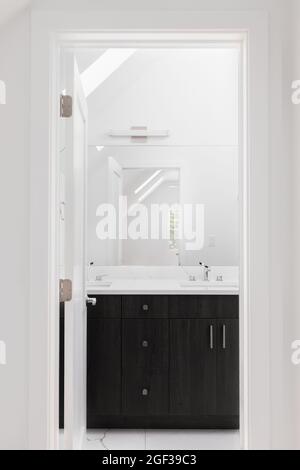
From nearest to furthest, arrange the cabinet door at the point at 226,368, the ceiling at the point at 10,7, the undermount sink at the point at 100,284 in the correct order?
the ceiling at the point at 10,7 < the cabinet door at the point at 226,368 < the undermount sink at the point at 100,284

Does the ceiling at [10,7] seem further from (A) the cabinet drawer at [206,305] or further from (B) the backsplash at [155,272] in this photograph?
(B) the backsplash at [155,272]

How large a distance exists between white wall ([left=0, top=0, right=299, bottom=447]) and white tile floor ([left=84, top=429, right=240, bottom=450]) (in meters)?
1.26

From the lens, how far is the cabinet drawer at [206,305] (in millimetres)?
2855

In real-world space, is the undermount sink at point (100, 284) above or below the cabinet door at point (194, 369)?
above

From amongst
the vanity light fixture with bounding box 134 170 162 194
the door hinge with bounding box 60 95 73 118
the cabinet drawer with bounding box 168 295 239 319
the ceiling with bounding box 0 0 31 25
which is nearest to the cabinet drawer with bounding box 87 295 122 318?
the cabinet drawer with bounding box 168 295 239 319

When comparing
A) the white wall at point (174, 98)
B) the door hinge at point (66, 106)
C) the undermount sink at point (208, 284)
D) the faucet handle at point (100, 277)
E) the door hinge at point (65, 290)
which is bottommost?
the undermount sink at point (208, 284)

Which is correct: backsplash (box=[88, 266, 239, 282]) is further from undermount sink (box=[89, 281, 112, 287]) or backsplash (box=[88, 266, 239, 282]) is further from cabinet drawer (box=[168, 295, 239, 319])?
cabinet drawer (box=[168, 295, 239, 319])

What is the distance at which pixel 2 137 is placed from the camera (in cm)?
160

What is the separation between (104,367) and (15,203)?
159 cm

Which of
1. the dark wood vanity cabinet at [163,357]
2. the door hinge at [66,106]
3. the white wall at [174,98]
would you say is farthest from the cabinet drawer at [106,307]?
the door hinge at [66,106]
